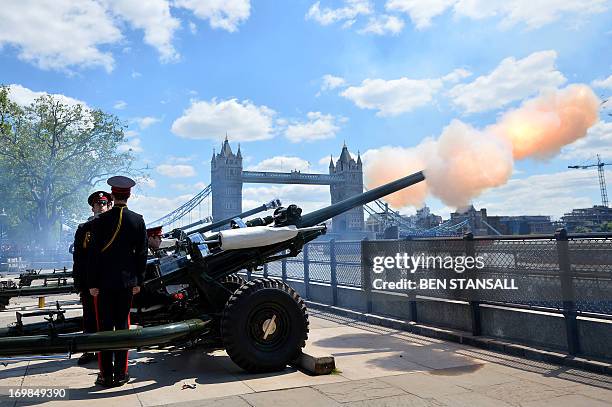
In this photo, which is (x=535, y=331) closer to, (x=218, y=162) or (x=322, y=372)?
(x=322, y=372)

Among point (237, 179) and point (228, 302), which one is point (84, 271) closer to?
point (228, 302)

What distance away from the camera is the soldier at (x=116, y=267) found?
5.03 m

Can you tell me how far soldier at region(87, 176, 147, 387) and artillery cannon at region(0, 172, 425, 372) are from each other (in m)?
0.41

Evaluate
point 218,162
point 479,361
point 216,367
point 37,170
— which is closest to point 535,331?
point 479,361

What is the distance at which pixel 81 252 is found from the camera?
578 cm

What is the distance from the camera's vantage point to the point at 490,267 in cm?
700

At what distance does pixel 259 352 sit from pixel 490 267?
346 cm

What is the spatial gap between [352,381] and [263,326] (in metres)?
1.13

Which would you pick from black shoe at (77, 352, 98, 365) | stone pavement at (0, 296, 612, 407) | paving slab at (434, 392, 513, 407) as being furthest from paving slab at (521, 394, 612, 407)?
black shoe at (77, 352, 98, 365)

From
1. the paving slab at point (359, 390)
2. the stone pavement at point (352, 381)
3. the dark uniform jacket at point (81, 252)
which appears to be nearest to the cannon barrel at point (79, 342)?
the stone pavement at point (352, 381)

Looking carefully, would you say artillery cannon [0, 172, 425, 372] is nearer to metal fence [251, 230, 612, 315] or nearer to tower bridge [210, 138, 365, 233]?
metal fence [251, 230, 612, 315]

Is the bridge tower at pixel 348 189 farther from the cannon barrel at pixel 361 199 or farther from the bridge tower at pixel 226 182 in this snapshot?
the cannon barrel at pixel 361 199

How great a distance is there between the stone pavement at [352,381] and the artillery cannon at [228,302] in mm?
326

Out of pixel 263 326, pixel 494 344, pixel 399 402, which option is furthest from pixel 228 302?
pixel 494 344
